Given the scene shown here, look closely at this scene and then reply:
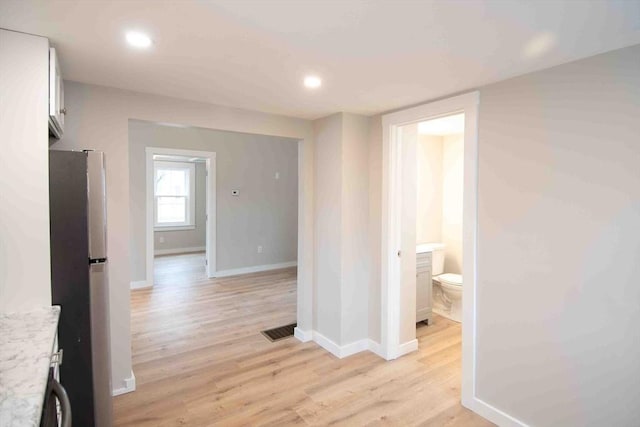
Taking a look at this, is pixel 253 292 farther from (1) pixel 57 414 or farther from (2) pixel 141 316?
(1) pixel 57 414

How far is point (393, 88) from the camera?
2.45m

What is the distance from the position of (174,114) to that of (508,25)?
7.71 feet

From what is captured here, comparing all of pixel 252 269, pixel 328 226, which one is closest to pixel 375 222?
pixel 328 226

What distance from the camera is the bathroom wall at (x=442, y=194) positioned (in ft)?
14.5

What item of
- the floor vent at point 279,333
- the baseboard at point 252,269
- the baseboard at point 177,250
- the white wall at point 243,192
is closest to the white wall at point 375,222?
the floor vent at point 279,333

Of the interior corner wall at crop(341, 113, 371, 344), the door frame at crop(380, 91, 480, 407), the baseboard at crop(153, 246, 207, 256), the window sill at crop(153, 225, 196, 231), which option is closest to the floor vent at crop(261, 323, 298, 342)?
the interior corner wall at crop(341, 113, 371, 344)

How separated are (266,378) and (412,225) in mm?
1916

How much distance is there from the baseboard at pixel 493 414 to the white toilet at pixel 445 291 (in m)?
1.66

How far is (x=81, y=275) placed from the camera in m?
1.89

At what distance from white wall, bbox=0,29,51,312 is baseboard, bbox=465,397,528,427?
2712mm

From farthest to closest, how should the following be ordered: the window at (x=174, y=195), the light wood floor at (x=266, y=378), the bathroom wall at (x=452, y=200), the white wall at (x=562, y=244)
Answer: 1. the window at (x=174, y=195)
2. the bathroom wall at (x=452, y=200)
3. the light wood floor at (x=266, y=378)
4. the white wall at (x=562, y=244)

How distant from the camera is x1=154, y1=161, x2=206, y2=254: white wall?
334 inches

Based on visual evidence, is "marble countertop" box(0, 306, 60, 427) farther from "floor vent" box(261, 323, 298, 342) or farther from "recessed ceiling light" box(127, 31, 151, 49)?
"floor vent" box(261, 323, 298, 342)

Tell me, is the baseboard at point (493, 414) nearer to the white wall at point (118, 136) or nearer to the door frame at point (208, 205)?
the white wall at point (118, 136)
